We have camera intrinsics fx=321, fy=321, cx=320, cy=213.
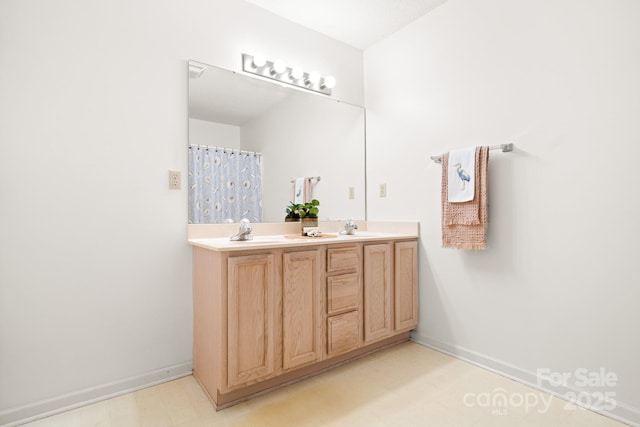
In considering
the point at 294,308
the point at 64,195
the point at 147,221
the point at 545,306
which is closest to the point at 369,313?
the point at 294,308

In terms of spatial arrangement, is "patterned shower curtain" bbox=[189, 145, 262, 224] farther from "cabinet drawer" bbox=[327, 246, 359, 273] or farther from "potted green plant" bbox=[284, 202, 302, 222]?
"cabinet drawer" bbox=[327, 246, 359, 273]

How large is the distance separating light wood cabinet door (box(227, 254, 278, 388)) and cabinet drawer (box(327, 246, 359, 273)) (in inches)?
14.9

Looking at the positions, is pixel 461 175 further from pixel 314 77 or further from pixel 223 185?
pixel 223 185

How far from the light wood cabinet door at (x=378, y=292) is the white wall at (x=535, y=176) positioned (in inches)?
13.2

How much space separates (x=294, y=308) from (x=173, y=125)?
4.09ft

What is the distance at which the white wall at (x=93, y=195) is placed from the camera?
4.80ft

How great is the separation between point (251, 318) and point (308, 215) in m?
0.90

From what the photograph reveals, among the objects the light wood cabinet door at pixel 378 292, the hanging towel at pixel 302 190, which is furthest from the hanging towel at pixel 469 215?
the hanging towel at pixel 302 190

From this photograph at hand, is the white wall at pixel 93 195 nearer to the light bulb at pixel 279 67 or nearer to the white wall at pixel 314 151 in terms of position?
the light bulb at pixel 279 67

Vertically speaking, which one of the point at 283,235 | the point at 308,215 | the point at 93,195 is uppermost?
the point at 93,195

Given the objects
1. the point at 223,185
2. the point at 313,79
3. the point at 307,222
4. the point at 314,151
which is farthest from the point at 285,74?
the point at 307,222

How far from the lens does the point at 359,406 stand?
1573 mm

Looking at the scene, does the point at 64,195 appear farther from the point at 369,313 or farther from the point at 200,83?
the point at 369,313

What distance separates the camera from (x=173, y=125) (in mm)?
1854
